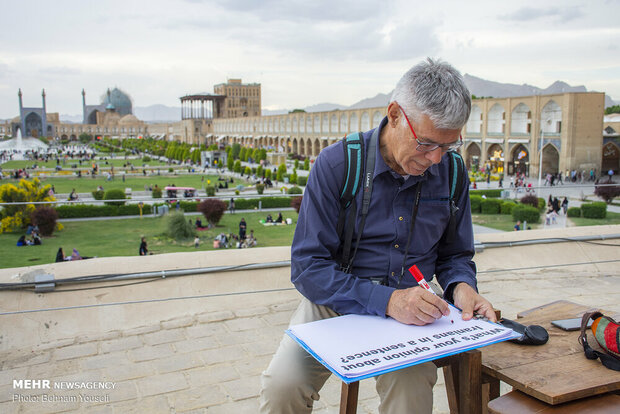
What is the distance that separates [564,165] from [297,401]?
24086 millimetres

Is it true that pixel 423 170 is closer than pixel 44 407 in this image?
Yes

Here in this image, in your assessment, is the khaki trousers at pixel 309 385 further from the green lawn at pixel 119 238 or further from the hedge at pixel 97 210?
the hedge at pixel 97 210

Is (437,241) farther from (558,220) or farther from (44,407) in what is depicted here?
(558,220)

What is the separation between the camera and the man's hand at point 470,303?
1.16 meters

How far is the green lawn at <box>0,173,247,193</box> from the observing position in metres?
23.0

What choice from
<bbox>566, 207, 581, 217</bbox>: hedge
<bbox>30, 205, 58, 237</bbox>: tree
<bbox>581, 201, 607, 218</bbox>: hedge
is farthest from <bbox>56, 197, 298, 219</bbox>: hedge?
<bbox>581, 201, 607, 218</bbox>: hedge

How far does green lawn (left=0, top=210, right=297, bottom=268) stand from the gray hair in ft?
32.4

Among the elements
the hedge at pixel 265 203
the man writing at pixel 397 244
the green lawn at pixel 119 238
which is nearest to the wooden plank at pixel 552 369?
the man writing at pixel 397 244

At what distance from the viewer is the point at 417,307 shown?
43.1 inches

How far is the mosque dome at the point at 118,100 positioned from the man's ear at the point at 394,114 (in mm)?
97809

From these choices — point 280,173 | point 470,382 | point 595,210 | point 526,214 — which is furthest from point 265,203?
point 470,382

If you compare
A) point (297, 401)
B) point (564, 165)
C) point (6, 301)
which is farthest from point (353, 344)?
point (564, 165)

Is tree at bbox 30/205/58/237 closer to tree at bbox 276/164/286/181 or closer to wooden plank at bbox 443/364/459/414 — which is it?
wooden plank at bbox 443/364/459/414

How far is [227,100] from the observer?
63500mm
